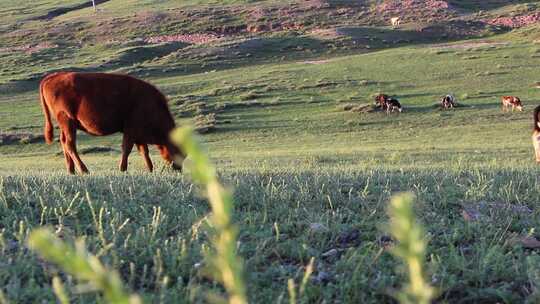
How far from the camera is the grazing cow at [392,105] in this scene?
1067 inches

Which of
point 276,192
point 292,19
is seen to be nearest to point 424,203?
point 276,192

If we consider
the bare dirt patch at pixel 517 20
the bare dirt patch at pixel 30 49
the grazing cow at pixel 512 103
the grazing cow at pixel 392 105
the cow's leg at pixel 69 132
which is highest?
the cow's leg at pixel 69 132

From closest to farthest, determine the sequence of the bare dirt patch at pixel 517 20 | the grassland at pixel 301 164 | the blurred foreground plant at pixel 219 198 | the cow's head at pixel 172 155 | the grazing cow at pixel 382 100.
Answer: the blurred foreground plant at pixel 219 198, the grassland at pixel 301 164, the cow's head at pixel 172 155, the grazing cow at pixel 382 100, the bare dirt patch at pixel 517 20

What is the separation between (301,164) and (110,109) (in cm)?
518

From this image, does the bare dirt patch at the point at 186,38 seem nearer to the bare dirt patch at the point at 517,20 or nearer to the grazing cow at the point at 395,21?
the grazing cow at the point at 395,21

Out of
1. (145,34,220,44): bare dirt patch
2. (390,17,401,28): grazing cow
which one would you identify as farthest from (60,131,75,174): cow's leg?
(390,17,401,28): grazing cow

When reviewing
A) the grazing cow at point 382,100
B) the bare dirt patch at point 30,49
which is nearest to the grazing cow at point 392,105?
the grazing cow at point 382,100

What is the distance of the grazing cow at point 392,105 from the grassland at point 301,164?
1.76 feet

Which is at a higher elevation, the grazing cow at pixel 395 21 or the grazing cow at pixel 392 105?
the grazing cow at pixel 392 105

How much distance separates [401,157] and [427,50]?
98.0 feet

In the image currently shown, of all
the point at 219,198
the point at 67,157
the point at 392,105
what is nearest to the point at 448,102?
the point at 392,105

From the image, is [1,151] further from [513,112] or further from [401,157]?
[513,112]

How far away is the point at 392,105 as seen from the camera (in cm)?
2717

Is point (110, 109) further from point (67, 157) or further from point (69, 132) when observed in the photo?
point (67, 157)
